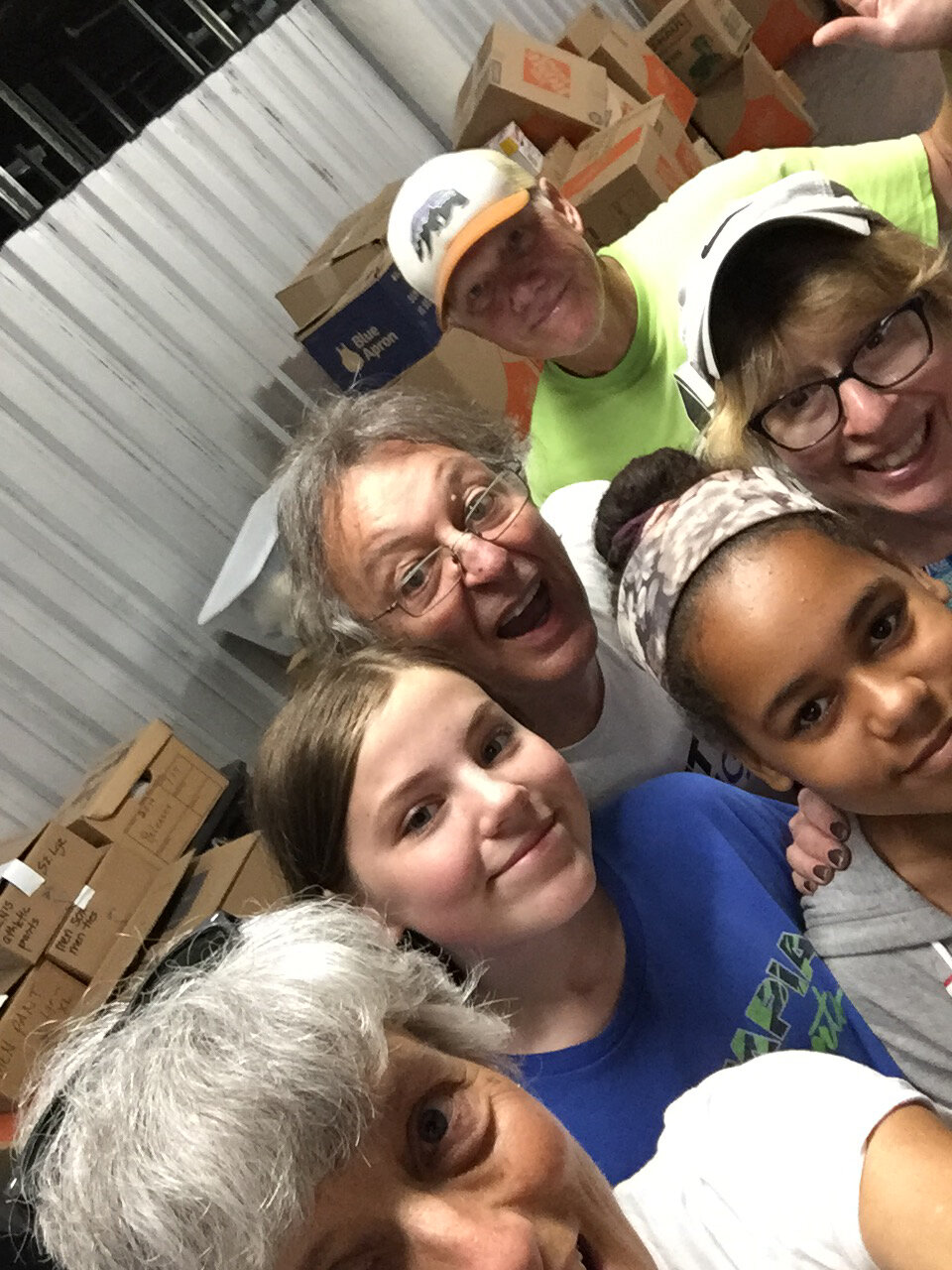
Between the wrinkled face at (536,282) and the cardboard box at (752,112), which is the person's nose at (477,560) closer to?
the wrinkled face at (536,282)

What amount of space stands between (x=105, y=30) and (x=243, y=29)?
462mm

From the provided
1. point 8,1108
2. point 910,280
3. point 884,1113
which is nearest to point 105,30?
point 910,280

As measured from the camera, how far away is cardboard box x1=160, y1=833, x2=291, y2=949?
2.31m

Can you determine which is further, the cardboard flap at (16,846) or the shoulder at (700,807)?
the cardboard flap at (16,846)

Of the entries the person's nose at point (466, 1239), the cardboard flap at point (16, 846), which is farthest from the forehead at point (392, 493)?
the cardboard flap at point (16, 846)

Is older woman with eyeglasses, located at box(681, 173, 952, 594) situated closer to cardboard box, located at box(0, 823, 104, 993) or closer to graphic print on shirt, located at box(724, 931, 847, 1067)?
graphic print on shirt, located at box(724, 931, 847, 1067)

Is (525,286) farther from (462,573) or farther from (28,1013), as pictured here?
(28,1013)

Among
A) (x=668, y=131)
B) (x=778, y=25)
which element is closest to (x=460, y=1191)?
(x=668, y=131)

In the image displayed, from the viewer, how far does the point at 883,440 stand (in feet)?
3.87

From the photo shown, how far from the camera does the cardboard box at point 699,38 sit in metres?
3.60

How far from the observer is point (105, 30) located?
289 centimetres

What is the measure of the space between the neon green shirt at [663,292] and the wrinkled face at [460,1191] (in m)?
1.27

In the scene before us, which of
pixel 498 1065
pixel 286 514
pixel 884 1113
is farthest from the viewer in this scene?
pixel 286 514

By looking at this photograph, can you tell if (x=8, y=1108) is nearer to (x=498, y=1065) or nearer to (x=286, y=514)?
(x=286, y=514)
